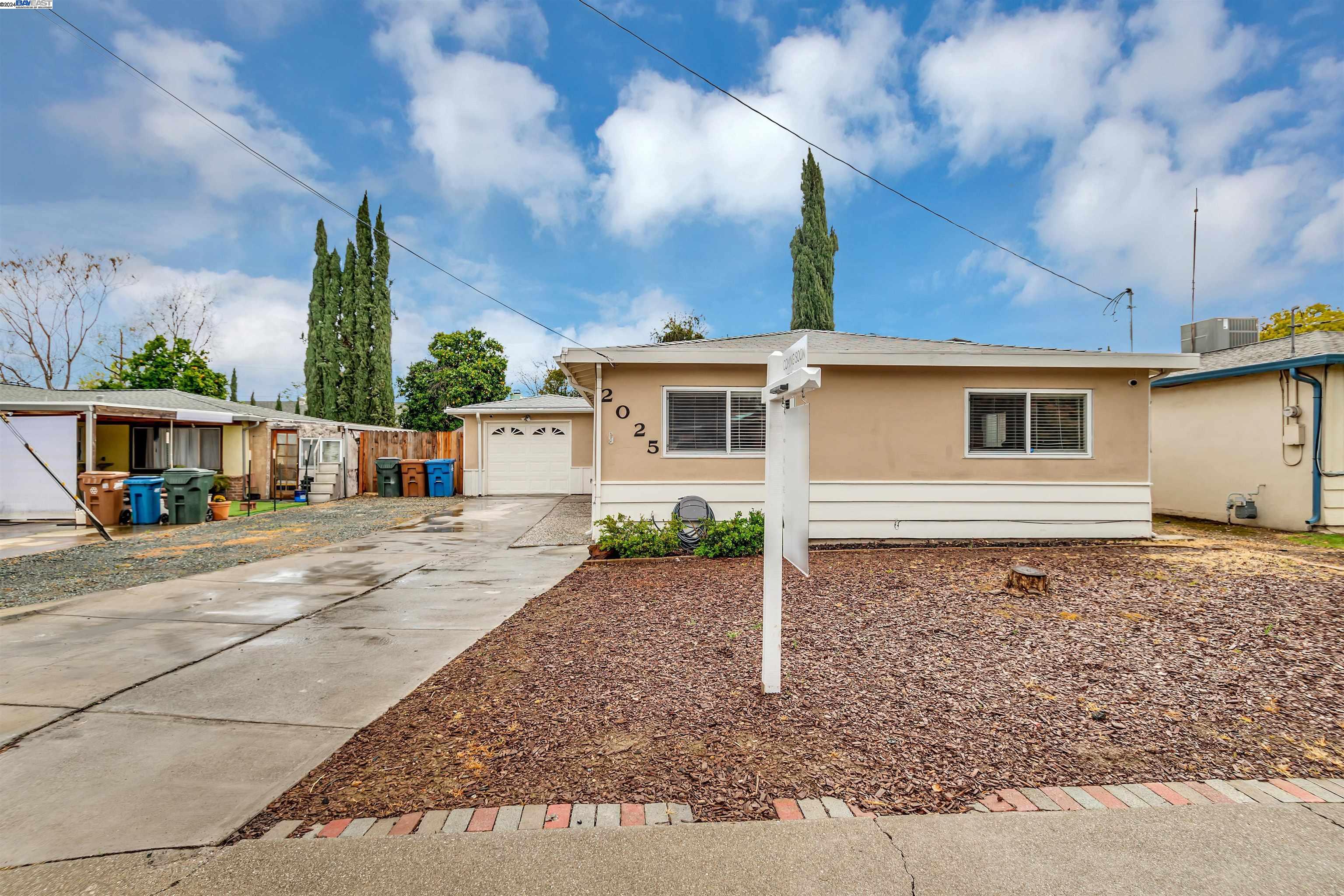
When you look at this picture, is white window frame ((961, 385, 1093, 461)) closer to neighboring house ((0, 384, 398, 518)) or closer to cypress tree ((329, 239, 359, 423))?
neighboring house ((0, 384, 398, 518))

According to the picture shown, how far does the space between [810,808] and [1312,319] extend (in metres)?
29.6

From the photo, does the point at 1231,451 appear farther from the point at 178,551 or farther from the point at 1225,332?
the point at 178,551

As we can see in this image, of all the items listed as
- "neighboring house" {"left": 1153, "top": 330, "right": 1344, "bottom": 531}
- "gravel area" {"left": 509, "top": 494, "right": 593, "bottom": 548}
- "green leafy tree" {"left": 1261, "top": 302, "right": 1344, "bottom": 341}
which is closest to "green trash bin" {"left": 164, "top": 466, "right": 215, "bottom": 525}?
"gravel area" {"left": 509, "top": 494, "right": 593, "bottom": 548}

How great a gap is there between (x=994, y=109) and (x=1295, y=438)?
7327 millimetres

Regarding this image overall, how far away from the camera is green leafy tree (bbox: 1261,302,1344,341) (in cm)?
2020

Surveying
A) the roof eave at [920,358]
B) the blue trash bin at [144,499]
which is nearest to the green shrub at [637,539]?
the roof eave at [920,358]

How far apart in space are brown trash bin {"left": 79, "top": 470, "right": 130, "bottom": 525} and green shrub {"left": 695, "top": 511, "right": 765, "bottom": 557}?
11.8 m

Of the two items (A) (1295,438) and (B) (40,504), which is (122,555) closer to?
(B) (40,504)

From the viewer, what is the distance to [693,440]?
8.29 m

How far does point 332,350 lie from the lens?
26.7 m

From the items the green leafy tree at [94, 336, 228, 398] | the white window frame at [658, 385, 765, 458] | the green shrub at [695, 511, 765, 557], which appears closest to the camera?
the green shrub at [695, 511, 765, 557]

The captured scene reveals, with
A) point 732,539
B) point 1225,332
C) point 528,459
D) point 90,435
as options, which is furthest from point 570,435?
point 1225,332

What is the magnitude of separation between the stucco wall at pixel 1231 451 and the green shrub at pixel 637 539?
1002 centimetres

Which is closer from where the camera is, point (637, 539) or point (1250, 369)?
point (637, 539)
